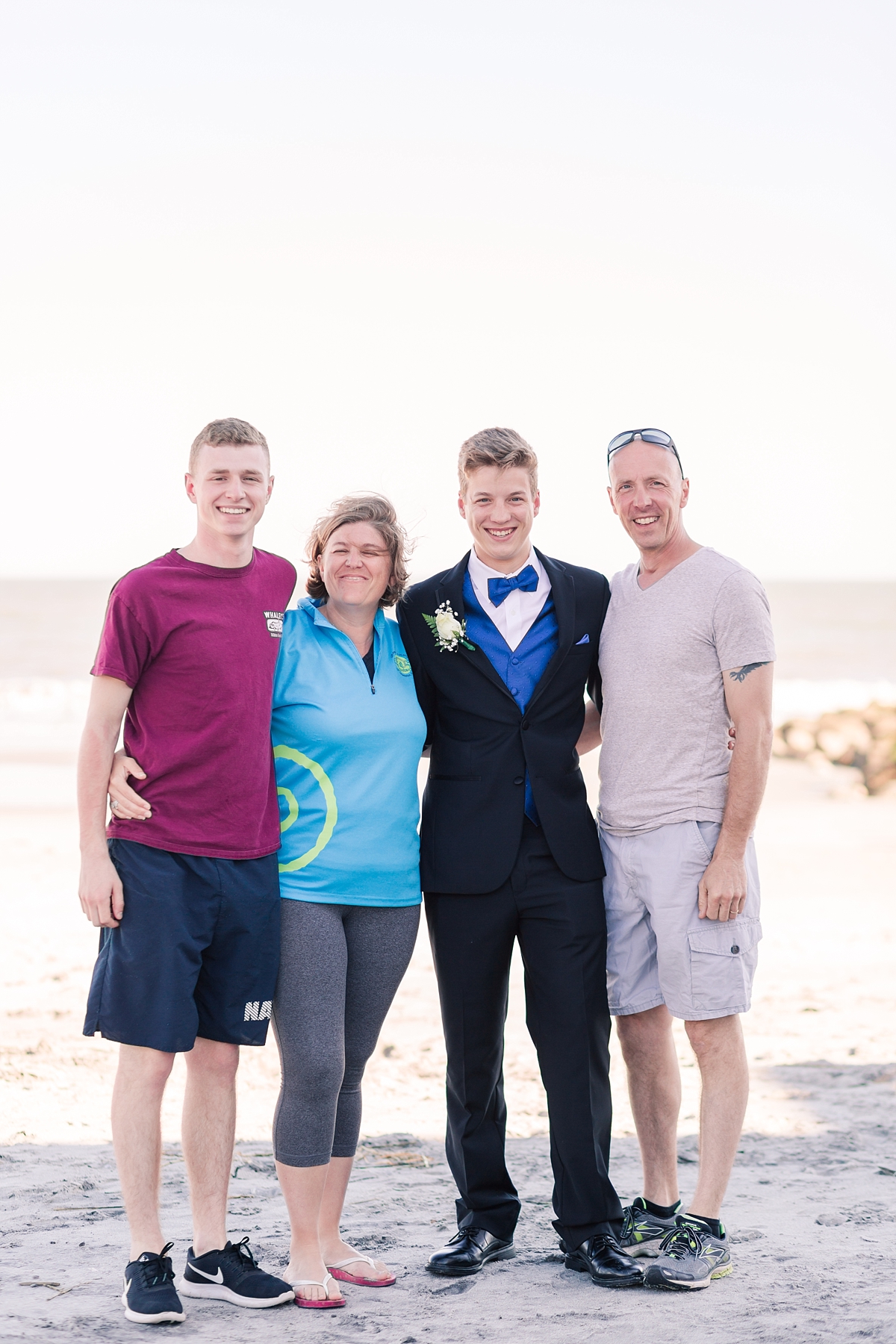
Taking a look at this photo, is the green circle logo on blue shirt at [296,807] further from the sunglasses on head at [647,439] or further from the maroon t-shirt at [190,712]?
the sunglasses on head at [647,439]

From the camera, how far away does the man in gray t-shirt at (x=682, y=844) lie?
10.9ft

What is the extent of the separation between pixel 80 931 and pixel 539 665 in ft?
15.7

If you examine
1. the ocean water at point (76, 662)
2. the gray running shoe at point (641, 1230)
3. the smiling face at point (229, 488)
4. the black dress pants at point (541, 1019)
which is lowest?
the gray running shoe at point (641, 1230)

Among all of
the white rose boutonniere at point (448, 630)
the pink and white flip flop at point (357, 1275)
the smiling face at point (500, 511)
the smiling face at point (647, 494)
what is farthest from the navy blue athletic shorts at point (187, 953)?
the smiling face at point (647, 494)

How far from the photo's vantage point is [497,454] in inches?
140

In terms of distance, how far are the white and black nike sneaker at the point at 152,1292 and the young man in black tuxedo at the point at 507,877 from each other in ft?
2.46

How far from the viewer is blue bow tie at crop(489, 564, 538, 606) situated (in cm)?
358

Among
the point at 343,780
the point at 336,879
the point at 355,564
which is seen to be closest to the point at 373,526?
the point at 355,564

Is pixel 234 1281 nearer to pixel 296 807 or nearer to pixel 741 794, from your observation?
pixel 296 807

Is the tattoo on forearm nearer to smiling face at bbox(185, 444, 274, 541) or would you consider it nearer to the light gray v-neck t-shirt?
the light gray v-neck t-shirt

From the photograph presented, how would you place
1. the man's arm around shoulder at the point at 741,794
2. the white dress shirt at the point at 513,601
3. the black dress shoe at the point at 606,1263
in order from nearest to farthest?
1. the black dress shoe at the point at 606,1263
2. the man's arm around shoulder at the point at 741,794
3. the white dress shirt at the point at 513,601

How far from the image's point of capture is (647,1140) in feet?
11.5

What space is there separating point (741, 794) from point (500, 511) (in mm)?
1080

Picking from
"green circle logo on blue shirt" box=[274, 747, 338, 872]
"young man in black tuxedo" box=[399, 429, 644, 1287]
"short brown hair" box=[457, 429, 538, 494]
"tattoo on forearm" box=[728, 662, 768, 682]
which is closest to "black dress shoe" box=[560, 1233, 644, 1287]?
"young man in black tuxedo" box=[399, 429, 644, 1287]
